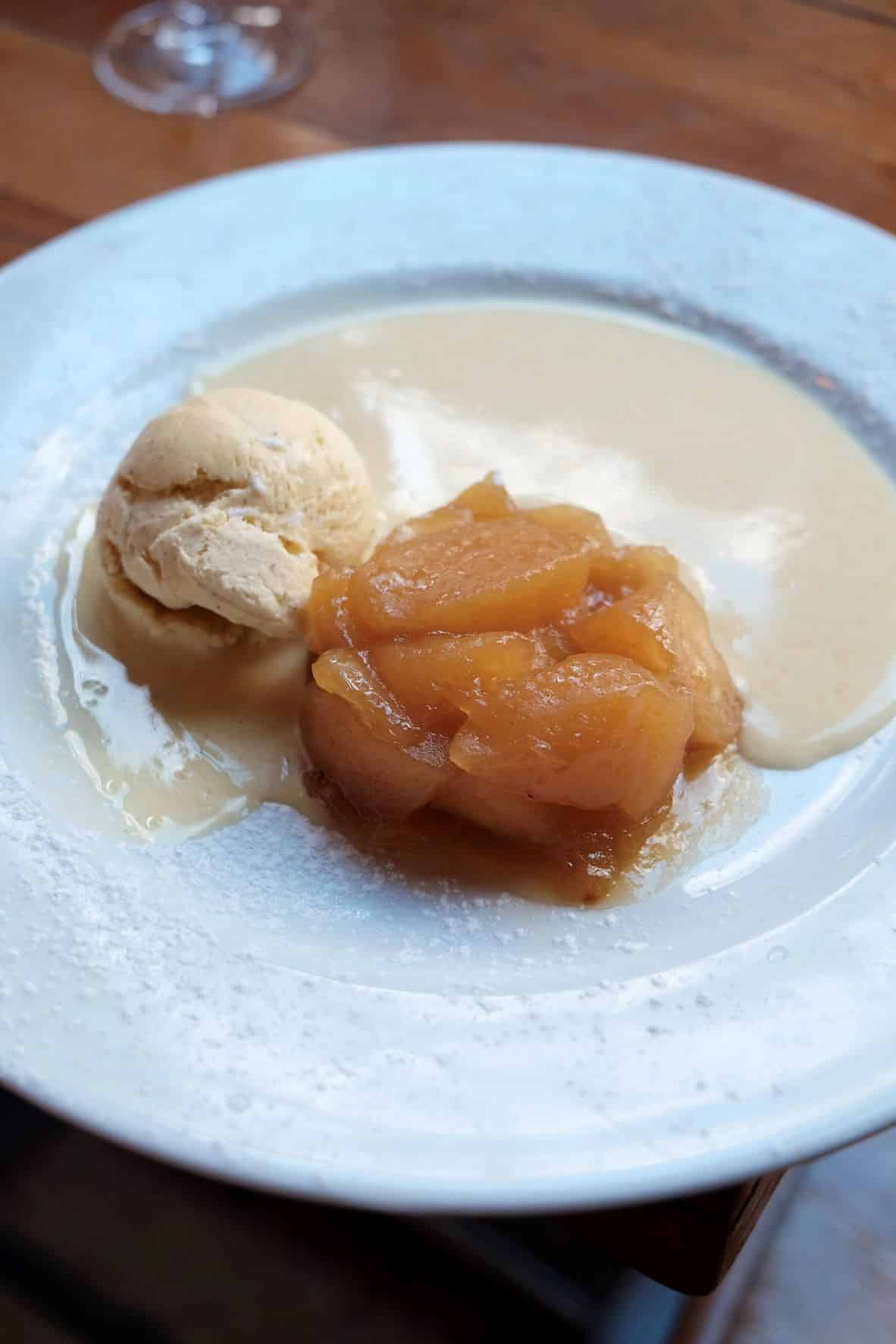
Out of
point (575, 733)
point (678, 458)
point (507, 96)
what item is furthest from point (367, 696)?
point (507, 96)

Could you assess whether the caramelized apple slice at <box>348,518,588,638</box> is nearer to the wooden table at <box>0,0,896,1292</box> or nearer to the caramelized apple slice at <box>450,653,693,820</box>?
the caramelized apple slice at <box>450,653,693,820</box>

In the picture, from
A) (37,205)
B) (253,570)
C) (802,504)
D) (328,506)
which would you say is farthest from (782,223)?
(37,205)

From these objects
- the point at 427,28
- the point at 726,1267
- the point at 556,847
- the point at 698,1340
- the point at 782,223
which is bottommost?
the point at 698,1340

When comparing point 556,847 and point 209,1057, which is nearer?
point 209,1057

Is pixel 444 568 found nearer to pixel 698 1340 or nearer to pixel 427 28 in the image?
pixel 698 1340

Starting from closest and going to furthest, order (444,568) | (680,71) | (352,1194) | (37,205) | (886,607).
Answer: (352,1194)
(444,568)
(886,607)
(37,205)
(680,71)

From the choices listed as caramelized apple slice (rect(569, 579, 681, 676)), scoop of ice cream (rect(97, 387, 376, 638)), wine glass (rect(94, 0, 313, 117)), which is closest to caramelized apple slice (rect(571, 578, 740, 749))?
caramelized apple slice (rect(569, 579, 681, 676))
